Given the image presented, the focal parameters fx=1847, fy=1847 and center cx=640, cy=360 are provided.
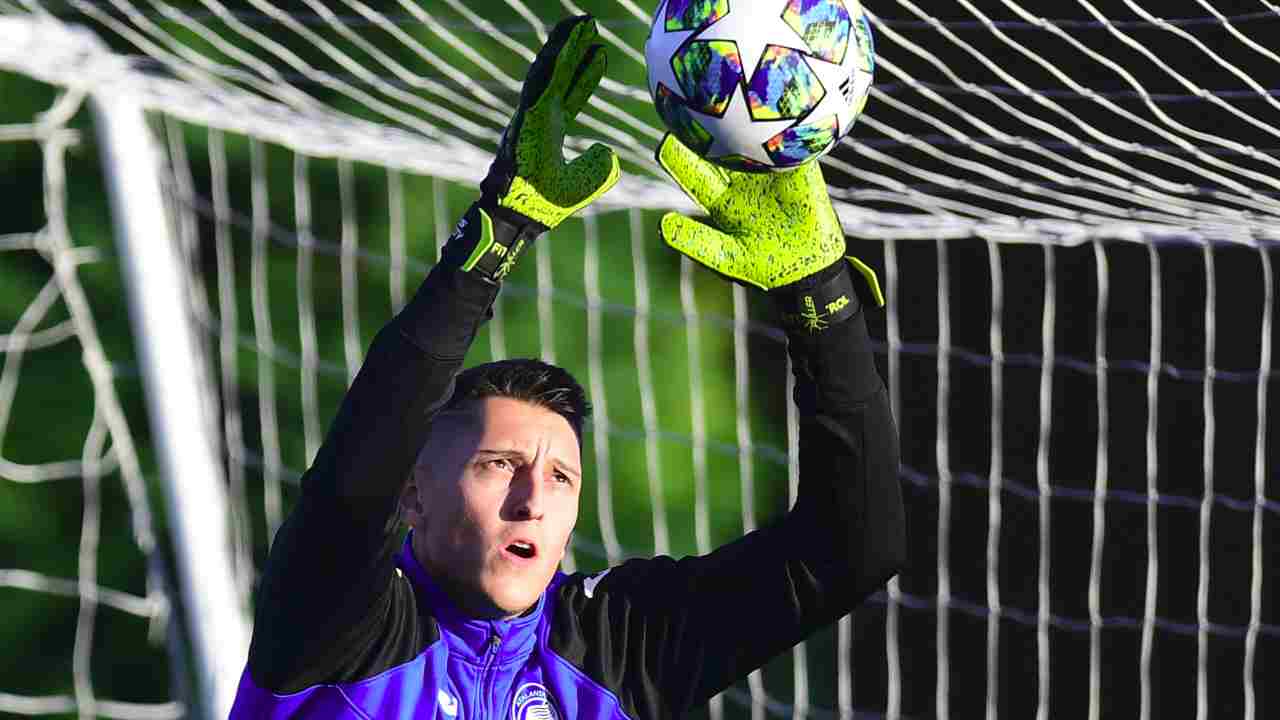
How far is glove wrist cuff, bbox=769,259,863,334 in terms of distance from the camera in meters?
2.39

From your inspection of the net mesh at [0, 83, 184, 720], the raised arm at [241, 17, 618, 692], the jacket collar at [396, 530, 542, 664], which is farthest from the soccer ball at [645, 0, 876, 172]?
the net mesh at [0, 83, 184, 720]

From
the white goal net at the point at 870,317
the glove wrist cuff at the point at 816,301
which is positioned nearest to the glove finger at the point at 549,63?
the glove wrist cuff at the point at 816,301

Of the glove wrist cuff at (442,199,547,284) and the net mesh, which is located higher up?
the glove wrist cuff at (442,199,547,284)

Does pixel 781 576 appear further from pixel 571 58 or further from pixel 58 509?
pixel 58 509

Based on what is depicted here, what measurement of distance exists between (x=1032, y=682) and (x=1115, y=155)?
9.34ft

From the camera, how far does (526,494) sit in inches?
99.7

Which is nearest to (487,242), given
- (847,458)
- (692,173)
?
(692,173)

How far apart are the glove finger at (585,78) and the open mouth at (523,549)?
595 mm

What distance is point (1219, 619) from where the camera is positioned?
6219 mm

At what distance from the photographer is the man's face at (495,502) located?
2.52m

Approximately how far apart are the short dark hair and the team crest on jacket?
367 millimetres

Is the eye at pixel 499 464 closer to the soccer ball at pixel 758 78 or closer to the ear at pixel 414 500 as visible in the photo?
the ear at pixel 414 500

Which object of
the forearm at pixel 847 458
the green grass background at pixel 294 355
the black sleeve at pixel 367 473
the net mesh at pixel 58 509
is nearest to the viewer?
the black sleeve at pixel 367 473

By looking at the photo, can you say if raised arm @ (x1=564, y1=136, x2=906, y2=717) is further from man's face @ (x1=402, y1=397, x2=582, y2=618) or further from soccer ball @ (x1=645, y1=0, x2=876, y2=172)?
man's face @ (x1=402, y1=397, x2=582, y2=618)
